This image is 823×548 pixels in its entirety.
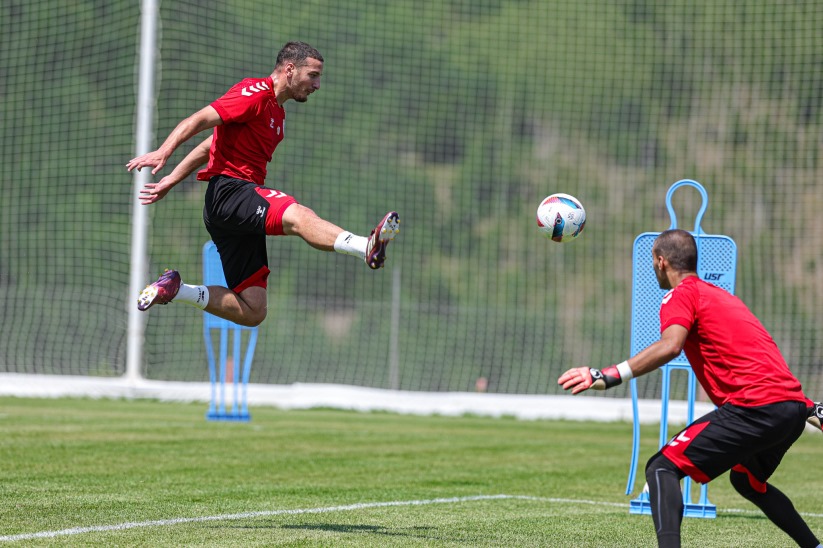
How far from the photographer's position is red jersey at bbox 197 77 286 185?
821 cm

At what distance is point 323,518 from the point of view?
788 cm

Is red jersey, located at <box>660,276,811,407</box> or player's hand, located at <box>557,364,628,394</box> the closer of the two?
player's hand, located at <box>557,364,628,394</box>

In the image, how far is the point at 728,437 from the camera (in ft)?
19.1

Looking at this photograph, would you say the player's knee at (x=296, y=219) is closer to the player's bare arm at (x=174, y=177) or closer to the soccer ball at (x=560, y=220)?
the player's bare arm at (x=174, y=177)

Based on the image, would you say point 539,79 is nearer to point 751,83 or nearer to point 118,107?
point 751,83

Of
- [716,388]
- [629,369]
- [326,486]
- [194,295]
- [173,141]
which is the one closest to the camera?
[629,369]

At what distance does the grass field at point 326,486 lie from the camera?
7.20 meters

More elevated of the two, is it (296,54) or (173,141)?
(296,54)

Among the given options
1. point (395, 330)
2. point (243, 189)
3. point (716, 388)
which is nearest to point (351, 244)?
point (243, 189)

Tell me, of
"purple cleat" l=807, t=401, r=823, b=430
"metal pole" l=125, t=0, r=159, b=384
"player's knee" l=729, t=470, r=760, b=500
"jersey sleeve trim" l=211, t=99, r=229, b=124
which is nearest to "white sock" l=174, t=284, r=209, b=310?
"jersey sleeve trim" l=211, t=99, r=229, b=124

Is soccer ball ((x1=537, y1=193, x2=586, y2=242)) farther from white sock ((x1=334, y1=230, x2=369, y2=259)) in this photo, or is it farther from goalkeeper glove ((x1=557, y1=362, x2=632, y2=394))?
goalkeeper glove ((x1=557, y1=362, x2=632, y2=394))

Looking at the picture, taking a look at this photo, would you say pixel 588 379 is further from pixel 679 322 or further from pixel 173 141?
pixel 173 141

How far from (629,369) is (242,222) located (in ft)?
10.9

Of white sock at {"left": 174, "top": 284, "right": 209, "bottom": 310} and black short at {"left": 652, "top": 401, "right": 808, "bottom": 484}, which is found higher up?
white sock at {"left": 174, "top": 284, "right": 209, "bottom": 310}
